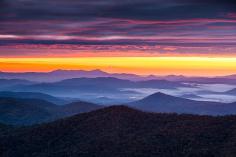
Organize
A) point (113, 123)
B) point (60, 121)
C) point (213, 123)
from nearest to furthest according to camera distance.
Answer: point (213, 123)
point (113, 123)
point (60, 121)

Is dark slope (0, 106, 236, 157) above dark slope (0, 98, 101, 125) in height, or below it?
above

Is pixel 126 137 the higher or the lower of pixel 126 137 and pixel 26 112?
the higher

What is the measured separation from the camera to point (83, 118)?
54625 millimetres

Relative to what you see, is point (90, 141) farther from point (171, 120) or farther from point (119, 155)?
point (171, 120)

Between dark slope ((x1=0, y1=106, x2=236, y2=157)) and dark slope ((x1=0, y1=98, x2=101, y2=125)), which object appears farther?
dark slope ((x1=0, y1=98, x2=101, y2=125))

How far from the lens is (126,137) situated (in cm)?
4644

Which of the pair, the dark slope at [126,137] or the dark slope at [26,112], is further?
the dark slope at [26,112]

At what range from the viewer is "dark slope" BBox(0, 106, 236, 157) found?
4184cm

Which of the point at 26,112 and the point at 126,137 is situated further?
the point at 26,112

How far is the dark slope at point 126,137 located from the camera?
4184cm

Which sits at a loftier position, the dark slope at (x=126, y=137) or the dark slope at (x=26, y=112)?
the dark slope at (x=126, y=137)

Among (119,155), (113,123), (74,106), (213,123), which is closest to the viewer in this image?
(119,155)

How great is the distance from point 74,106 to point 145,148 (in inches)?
5945

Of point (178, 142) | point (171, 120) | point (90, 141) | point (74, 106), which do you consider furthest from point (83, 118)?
point (74, 106)
